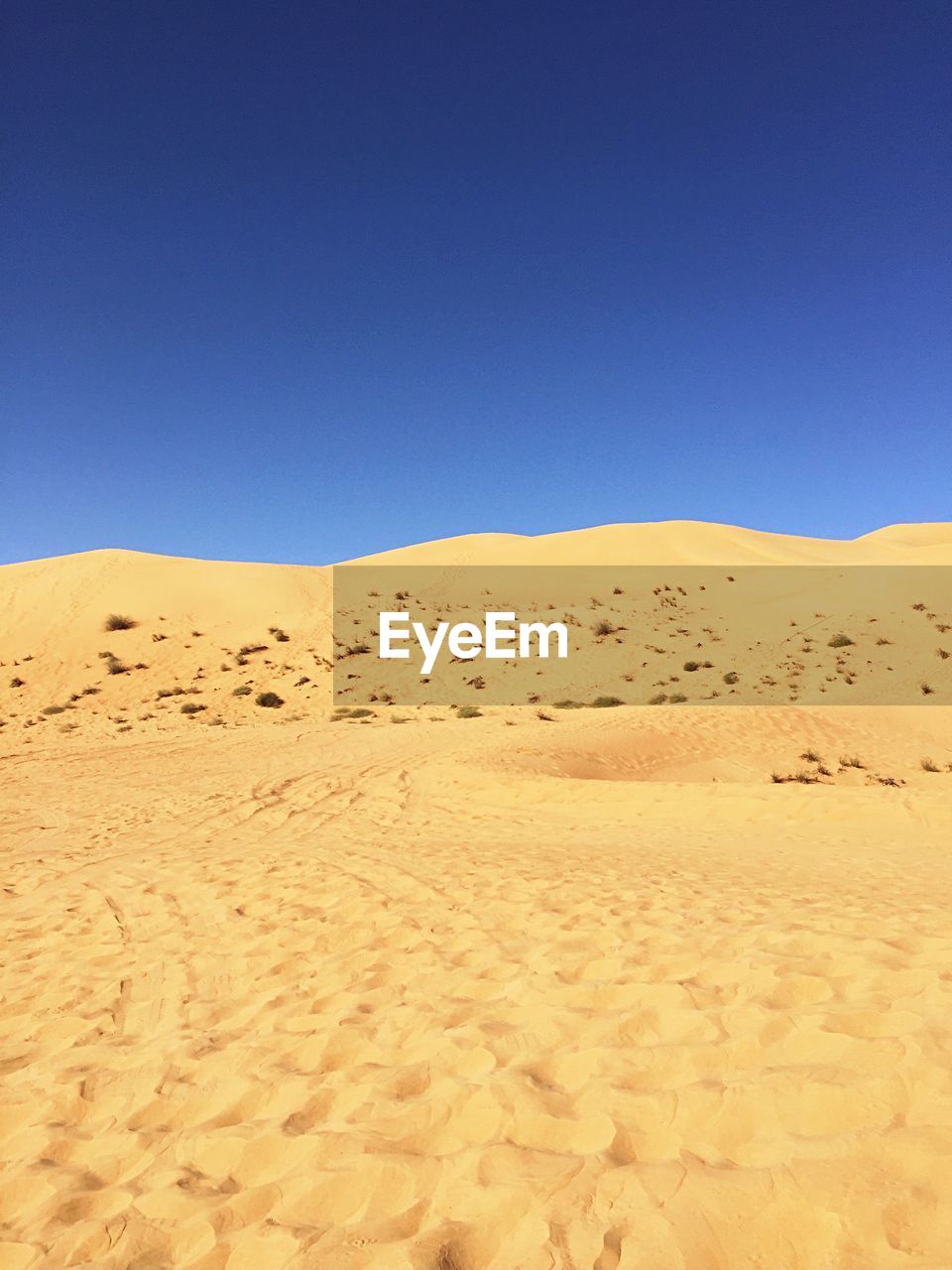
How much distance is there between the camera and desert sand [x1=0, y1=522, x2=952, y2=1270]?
2.35 metres

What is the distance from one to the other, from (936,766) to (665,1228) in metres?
16.2

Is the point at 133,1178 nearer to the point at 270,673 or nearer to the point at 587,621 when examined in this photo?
the point at 270,673

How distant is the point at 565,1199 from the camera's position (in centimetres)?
242

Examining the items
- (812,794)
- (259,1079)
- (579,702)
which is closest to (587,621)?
(579,702)
